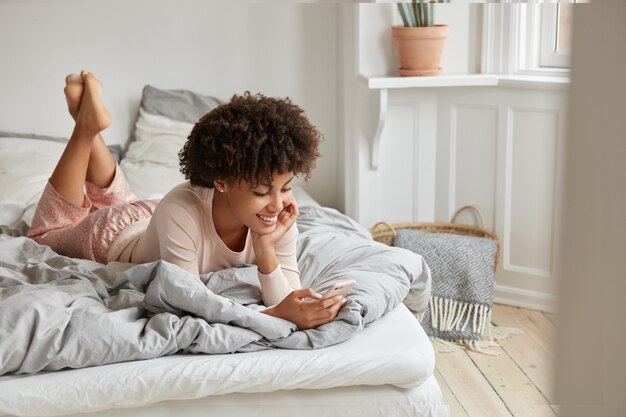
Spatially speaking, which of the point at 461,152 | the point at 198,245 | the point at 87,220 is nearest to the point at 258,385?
the point at 198,245

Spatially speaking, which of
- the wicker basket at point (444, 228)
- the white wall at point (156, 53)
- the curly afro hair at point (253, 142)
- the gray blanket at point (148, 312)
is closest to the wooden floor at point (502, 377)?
the wicker basket at point (444, 228)

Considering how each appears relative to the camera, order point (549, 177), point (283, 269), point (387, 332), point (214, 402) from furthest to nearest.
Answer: point (549, 177), point (283, 269), point (387, 332), point (214, 402)

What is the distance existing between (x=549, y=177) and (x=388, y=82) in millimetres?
692

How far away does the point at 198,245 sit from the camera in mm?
1938

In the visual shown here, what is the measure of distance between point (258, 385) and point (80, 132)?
43.2 inches

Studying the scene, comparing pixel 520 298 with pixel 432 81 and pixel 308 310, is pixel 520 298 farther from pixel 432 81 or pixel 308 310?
pixel 308 310

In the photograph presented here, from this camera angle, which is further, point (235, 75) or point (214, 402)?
point (235, 75)

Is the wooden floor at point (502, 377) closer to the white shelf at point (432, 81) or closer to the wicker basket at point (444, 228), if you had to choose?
the wicker basket at point (444, 228)

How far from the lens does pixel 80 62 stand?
3531 mm

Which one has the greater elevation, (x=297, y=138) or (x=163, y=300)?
(x=297, y=138)

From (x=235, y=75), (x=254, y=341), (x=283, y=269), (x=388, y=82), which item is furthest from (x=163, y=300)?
(x=235, y=75)

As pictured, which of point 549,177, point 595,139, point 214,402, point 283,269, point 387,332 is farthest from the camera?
point 549,177

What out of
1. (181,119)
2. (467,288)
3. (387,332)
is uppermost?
(181,119)

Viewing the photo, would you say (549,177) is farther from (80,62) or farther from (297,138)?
(80,62)
